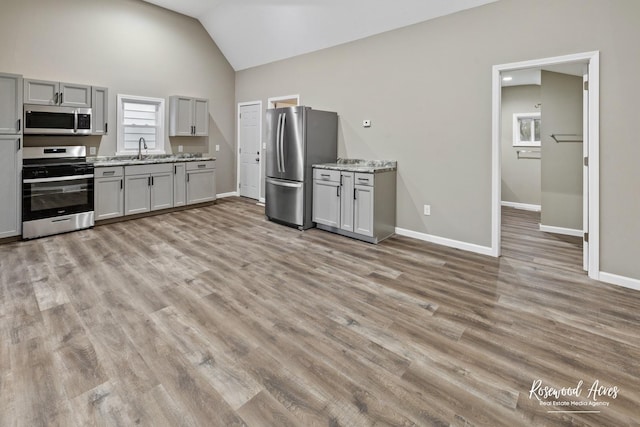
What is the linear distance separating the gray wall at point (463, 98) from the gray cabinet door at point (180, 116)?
2.47 m

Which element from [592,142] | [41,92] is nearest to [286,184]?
[41,92]

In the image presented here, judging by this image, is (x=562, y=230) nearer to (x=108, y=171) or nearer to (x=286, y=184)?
(x=286, y=184)

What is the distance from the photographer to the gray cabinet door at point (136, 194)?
5.34m

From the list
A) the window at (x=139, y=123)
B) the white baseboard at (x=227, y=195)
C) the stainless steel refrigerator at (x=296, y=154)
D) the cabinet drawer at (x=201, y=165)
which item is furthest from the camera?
the white baseboard at (x=227, y=195)

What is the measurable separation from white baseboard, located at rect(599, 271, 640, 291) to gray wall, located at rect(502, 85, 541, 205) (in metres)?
4.24

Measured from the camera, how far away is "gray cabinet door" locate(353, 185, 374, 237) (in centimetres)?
426

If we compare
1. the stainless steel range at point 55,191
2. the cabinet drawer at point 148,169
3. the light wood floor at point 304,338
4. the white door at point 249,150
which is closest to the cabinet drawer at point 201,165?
the cabinet drawer at point 148,169

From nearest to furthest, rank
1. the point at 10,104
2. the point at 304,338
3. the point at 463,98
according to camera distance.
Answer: the point at 304,338 < the point at 463,98 < the point at 10,104

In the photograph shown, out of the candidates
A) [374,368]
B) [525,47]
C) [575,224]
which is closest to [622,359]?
[374,368]

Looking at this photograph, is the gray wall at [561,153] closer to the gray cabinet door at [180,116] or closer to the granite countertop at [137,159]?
the granite countertop at [137,159]

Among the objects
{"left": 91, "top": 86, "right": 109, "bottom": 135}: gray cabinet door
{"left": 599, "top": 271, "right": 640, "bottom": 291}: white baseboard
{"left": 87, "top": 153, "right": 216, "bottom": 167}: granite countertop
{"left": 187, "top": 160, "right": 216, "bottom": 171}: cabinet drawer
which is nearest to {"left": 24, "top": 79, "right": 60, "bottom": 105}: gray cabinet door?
{"left": 91, "top": 86, "right": 109, "bottom": 135}: gray cabinet door

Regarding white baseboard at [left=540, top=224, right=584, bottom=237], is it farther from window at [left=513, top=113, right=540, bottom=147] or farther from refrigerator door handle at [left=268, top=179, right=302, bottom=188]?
refrigerator door handle at [left=268, top=179, right=302, bottom=188]

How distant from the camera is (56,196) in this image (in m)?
4.53

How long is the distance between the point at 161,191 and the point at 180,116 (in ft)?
5.28
